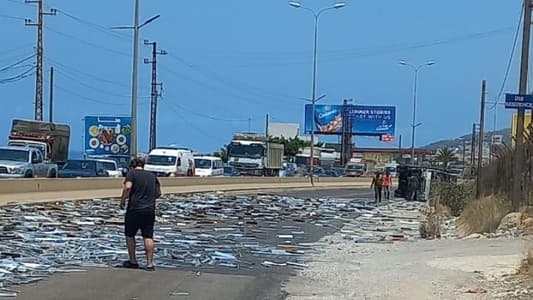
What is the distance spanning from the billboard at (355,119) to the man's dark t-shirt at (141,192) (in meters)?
98.4

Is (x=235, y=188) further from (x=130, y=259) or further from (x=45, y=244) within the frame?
(x=130, y=259)

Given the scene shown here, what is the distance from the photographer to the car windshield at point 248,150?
249ft

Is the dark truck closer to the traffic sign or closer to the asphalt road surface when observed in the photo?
the traffic sign

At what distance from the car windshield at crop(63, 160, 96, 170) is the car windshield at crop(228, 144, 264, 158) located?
24.6 metres

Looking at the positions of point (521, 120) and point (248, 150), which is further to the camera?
point (248, 150)

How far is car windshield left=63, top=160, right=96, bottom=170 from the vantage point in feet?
167

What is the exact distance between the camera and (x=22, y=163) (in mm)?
41750

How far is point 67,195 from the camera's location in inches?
1545

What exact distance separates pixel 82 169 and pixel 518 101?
96.5ft

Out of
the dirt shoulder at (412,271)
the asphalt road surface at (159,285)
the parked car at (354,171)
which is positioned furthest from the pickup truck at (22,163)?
the parked car at (354,171)

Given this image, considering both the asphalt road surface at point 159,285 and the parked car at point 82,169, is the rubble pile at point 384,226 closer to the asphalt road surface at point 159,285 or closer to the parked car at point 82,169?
the asphalt road surface at point 159,285

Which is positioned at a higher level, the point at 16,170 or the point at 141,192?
the point at 141,192

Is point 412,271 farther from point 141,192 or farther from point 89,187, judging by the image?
point 89,187

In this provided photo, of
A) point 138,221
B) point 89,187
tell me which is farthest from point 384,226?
point 138,221
